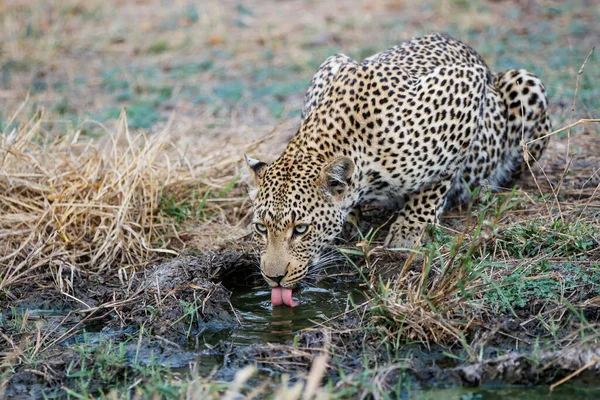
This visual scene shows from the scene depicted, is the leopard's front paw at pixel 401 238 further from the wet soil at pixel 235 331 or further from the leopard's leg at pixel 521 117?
the leopard's leg at pixel 521 117

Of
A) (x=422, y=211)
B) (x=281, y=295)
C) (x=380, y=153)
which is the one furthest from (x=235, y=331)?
(x=422, y=211)

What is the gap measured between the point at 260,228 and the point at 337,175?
0.73m

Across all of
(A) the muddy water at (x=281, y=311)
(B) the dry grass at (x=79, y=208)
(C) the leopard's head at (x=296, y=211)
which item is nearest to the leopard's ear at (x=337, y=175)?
(C) the leopard's head at (x=296, y=211)

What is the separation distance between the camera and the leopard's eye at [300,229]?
673 cm

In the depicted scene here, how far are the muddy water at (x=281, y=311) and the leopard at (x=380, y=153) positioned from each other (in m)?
0.23

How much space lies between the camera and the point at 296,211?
21.9 ft

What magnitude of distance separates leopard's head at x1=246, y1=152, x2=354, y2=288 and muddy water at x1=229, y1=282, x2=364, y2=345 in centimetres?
25

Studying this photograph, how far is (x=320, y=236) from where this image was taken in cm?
687

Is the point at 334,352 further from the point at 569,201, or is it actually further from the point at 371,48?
the point at 371,48

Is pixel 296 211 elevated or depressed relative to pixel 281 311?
elevated

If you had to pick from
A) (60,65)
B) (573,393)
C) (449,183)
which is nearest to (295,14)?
(60,65)

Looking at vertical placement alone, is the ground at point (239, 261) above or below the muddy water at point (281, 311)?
above

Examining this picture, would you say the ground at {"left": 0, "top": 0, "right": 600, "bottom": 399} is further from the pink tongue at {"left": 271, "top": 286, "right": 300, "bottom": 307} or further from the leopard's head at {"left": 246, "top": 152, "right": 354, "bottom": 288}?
the leopard's head at {"left": 246, "top": 152, "right": 354, "bottom": 288}

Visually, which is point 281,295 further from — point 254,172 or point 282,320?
point 254,172
